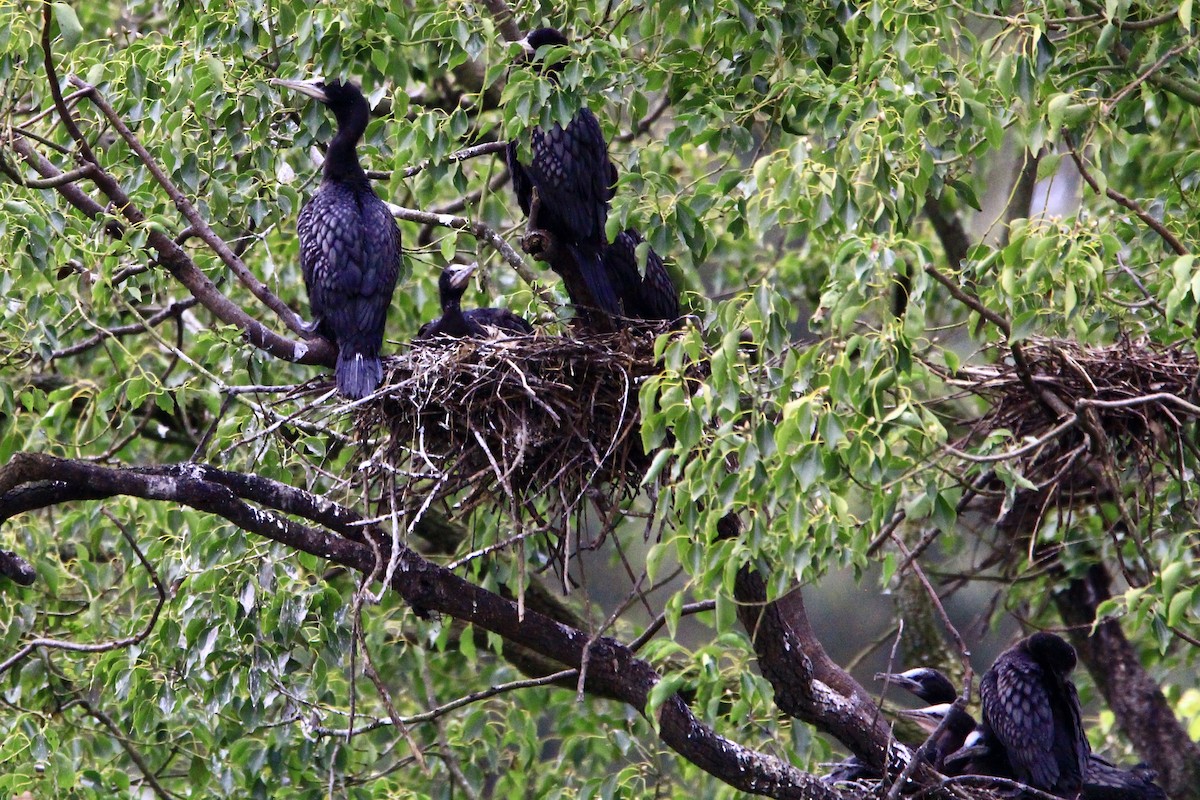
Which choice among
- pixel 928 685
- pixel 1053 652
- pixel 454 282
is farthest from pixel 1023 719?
pixel 454 282

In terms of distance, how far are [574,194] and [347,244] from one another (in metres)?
0.91

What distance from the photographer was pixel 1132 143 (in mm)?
4152

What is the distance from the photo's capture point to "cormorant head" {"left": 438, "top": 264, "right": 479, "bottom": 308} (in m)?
5.44

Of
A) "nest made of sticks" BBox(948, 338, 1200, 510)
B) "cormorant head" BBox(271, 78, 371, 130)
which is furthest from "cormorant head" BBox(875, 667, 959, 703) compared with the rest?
"cormorant head" BBox(271, 78, 371, 130)

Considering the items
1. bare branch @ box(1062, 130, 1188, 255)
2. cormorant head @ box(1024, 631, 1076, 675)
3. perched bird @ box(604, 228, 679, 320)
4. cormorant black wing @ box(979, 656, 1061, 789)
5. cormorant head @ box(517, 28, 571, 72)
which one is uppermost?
cormorant head @ box(517, 28, 571, 72)

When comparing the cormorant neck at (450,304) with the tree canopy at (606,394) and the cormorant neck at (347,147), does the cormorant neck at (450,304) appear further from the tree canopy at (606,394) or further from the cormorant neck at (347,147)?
the cormorant neck at (347,147)

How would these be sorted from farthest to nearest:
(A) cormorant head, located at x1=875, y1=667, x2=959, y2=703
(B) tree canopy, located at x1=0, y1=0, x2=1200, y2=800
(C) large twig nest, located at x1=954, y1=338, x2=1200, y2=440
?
(A) cormorant head, located at x1=875, y1=667, x2=959, y2=703
(C) large twig nest, located at x1=954, y1=338, x2=1200, y2=440
(B) tree canopy, located at x1=0, y1=0, x2=1200, y2=800

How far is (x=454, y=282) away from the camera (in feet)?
17.9

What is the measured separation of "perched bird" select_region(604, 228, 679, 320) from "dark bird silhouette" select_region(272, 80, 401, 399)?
0.88 m

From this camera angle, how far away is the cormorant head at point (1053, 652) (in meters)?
5.03

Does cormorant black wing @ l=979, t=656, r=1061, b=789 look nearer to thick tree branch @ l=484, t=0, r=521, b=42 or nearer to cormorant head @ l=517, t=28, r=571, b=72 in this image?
cormorant head @ l=517, t=28, r=571, b=72

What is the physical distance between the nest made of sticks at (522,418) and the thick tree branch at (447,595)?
30 cm

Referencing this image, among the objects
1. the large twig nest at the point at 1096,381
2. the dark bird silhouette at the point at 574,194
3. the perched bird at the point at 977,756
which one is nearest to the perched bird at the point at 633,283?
the dark bird silhouette at the point at 574,194

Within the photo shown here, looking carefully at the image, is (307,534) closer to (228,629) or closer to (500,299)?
(228,629)
